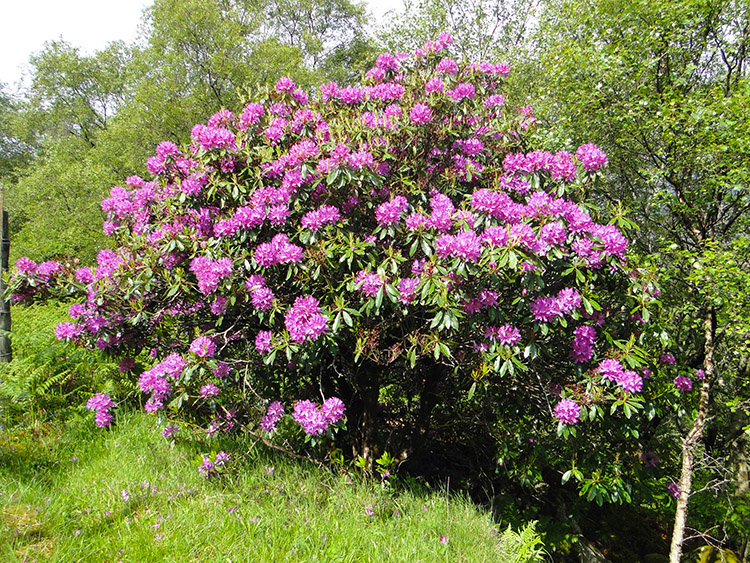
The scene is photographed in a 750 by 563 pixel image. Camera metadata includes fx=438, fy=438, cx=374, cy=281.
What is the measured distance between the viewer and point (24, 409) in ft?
12.1

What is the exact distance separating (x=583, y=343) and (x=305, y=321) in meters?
1.73

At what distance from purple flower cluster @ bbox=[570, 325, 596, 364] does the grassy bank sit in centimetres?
109

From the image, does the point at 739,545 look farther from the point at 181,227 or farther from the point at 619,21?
the point at 181,227

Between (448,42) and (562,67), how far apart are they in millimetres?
1502

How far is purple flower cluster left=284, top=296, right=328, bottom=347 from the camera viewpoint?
8.42ft

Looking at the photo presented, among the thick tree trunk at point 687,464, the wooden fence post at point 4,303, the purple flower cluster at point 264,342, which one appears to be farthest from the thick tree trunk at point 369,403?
the wooden fence post at point 4,303

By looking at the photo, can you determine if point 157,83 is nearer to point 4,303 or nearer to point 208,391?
point 4,303

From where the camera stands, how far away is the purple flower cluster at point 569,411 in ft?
8.63

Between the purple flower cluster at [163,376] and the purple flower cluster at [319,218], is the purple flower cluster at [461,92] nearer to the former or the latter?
the purple flower cluster at [319,218]

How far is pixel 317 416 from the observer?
104 inches

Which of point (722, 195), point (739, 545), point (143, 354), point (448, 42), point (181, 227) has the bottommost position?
point (739, 545)

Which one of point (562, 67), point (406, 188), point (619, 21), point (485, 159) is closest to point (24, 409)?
point (406, 188)

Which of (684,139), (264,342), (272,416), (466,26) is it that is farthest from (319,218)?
(466,26)

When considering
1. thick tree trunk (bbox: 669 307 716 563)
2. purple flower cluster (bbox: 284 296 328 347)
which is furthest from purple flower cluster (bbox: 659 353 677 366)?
purple flower cluster (bbox: 284 296 328 347)
